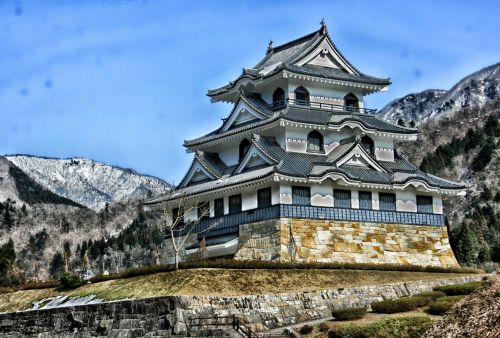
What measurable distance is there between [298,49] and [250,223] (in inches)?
573

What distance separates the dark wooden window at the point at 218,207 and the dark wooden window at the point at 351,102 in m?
11.0

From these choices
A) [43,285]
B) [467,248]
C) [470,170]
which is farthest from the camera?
[470,170]

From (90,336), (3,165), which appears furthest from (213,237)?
(3,165)

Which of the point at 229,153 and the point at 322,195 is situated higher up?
the point at 229,153

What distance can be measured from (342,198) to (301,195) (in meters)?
2.88

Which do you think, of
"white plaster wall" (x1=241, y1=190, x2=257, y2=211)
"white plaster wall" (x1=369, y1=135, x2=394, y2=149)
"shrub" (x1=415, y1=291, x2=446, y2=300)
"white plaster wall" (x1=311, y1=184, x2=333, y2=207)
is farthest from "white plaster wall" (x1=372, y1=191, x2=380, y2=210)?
"shrub" (x1=415, y1=291, x2=446, y2=300)

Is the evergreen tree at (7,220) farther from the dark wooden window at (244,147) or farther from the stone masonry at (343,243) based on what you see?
the stone masonry at (343,243)

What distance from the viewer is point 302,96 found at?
55469mm

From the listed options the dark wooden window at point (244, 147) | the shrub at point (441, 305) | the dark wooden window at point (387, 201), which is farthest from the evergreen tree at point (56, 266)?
the shrub at point (441, 305)

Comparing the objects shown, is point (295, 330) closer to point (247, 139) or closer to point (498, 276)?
point (498, 276)

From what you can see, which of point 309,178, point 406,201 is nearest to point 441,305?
point 309,178

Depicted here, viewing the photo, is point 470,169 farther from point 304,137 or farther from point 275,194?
point 275,194

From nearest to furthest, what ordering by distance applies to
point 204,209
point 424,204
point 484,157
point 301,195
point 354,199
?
point 301,195
point 354,199
point 424,204
point 204,209
point 484,157

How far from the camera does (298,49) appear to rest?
191ft
